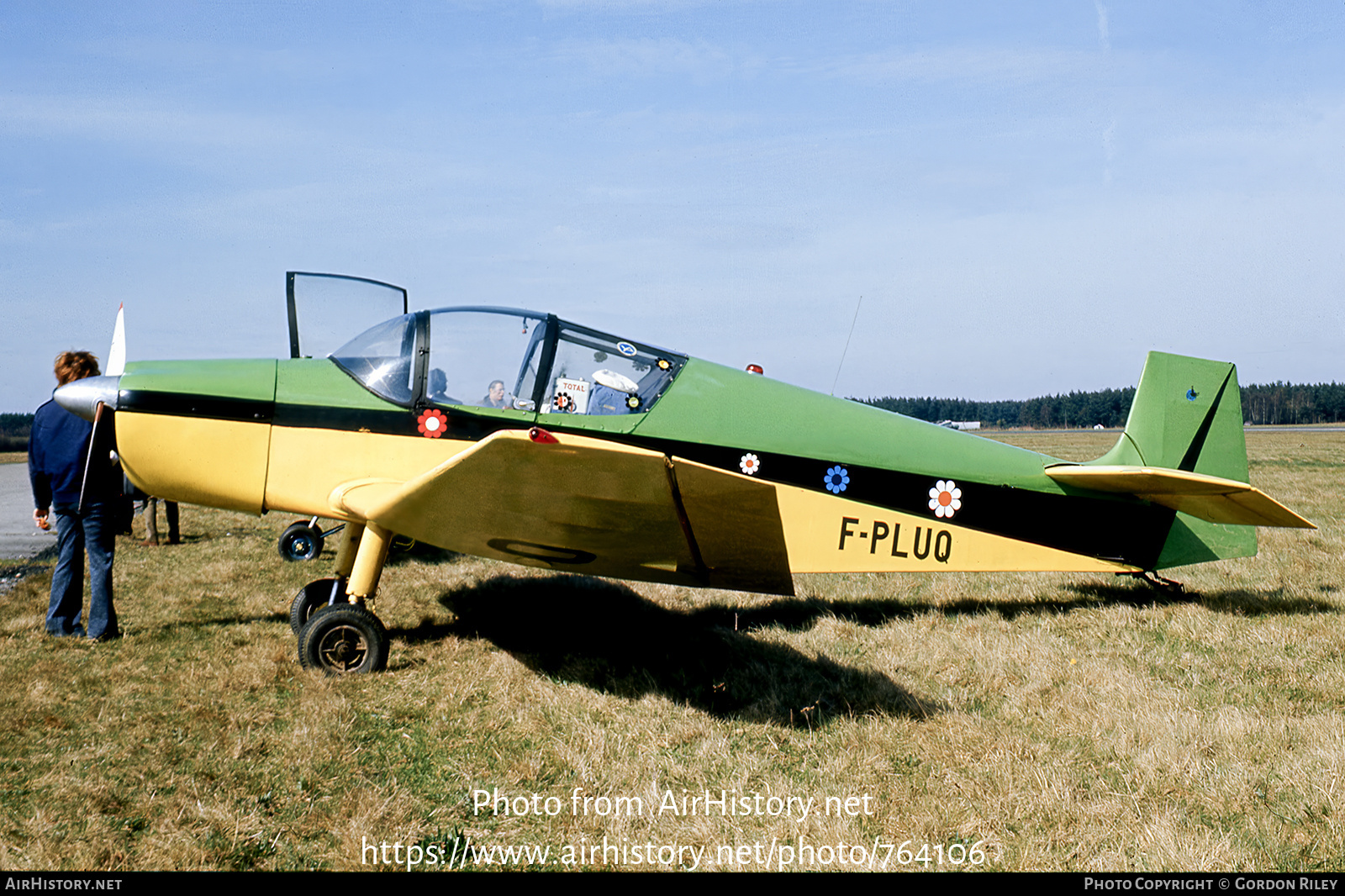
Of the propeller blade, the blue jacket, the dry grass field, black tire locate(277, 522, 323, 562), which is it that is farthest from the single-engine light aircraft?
black tire locate(277, 522, 323, 562)

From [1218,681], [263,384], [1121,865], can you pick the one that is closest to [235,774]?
[263,384]

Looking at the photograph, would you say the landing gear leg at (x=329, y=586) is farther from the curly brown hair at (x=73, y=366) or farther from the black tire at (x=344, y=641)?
the curly brown hair at (x=73, y=366)

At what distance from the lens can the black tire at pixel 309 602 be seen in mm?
5336

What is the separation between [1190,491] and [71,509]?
7.63 meters

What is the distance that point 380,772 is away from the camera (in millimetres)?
3400

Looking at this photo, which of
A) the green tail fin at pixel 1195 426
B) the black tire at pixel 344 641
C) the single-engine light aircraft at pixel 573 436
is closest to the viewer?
the single-engine light aircraft at pixel 573 436

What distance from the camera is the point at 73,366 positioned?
17.7 feet

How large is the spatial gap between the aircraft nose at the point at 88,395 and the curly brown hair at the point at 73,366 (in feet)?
2.57

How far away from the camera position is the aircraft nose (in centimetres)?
463

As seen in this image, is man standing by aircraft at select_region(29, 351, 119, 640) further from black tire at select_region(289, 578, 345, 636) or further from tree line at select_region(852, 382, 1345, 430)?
tree line at select_region(852, 382, 1345, 430)

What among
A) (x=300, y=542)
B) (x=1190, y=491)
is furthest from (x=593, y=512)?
(x=300, y=542)

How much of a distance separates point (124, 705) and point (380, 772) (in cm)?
172

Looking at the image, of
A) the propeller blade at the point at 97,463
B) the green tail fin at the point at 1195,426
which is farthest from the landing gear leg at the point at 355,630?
the green tail fin at the point at 1195,426

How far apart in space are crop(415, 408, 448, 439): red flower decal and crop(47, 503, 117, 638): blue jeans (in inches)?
95.5
